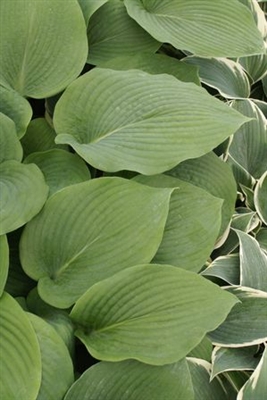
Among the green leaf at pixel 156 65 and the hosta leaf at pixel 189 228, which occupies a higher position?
the green leaf at pixel 156 65

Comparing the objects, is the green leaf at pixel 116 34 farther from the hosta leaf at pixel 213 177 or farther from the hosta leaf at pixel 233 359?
the hosta leaf at pixel 233 359

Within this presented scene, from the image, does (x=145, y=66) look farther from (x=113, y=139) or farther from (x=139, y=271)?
(x=139, y=271)

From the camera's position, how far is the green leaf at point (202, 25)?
3.98ft

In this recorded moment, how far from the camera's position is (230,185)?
3.81ft

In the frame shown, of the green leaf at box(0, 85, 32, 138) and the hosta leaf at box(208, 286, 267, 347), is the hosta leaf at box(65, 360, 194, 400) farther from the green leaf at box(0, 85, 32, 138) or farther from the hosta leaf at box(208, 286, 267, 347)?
the green leaf at box(0, 85, 32, 138)

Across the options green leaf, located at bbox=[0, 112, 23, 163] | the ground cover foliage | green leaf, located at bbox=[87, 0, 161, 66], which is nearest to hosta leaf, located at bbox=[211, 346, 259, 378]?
the ground cover foliage

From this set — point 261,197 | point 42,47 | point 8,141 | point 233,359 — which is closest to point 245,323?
point 233,359

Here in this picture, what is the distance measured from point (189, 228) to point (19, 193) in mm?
294

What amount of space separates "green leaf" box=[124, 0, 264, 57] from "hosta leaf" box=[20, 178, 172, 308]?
38 cm

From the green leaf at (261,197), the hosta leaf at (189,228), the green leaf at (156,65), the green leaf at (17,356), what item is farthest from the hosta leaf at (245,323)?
the green leaf at (156,65)

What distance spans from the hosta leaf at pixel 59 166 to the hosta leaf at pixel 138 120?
4 centimetres

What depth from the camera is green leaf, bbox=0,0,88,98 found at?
1127 mm

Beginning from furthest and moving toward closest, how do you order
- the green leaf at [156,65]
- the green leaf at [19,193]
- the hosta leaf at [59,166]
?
the green leaf at [156,65] < the hosta leaf at [59,166] < the green leaf at [19,193]

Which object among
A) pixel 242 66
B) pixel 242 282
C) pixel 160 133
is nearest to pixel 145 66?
pixel 160 133
